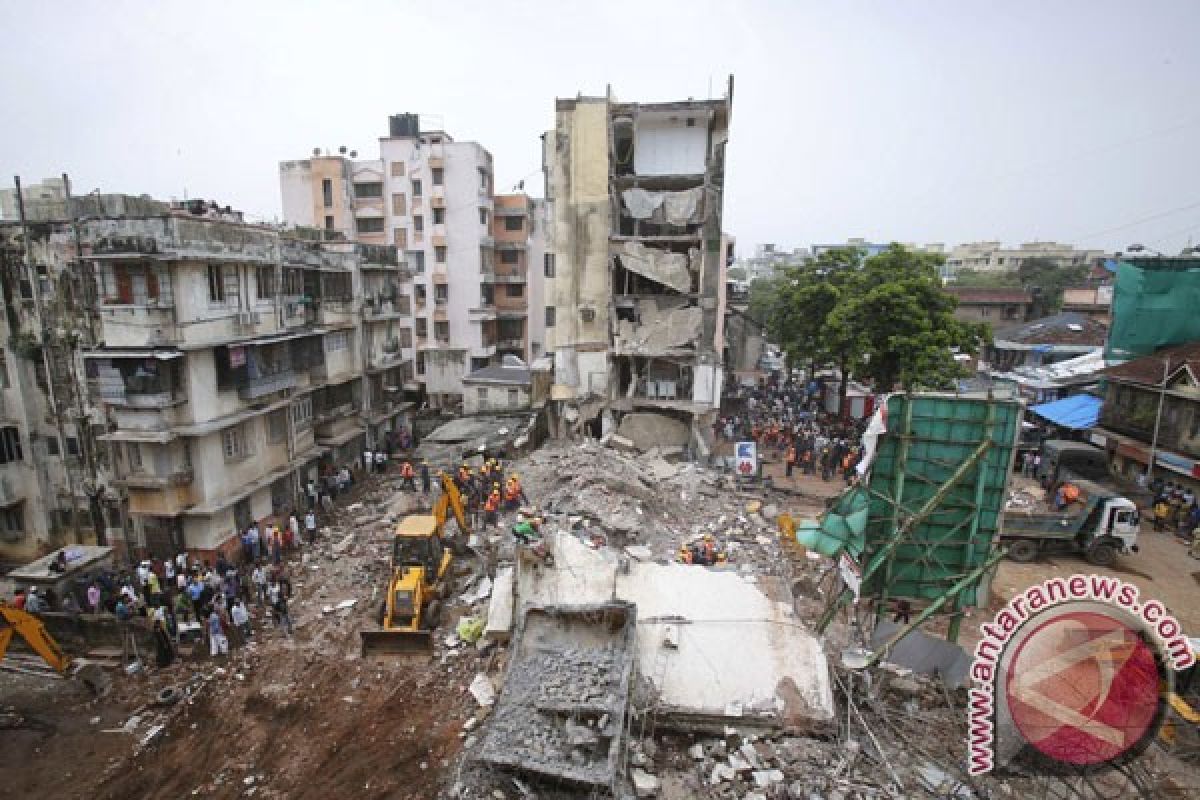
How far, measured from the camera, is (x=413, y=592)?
14.3 metres

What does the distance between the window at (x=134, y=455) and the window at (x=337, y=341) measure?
350 inches

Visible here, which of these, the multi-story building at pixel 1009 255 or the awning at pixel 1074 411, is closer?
the awning at pixel 1074 411

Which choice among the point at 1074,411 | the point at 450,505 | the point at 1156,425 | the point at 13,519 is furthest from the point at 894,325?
the point at 13,519

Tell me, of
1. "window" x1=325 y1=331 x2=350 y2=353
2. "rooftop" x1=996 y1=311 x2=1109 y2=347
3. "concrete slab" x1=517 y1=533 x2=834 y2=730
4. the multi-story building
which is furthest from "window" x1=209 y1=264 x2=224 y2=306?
the multi-story building

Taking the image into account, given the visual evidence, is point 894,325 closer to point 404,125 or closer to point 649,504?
point 649,504

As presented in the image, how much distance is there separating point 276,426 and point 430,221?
2003cm

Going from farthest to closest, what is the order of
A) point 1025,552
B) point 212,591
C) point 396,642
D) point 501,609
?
1. point 1025,552
2. point 212,591
3. point 396,642
4. point 501,609

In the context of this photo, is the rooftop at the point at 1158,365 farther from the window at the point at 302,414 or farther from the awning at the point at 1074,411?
the window at the point at 302,414

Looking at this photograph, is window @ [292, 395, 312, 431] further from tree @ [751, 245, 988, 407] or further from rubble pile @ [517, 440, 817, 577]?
tree @ [751, 245, 988, 407]

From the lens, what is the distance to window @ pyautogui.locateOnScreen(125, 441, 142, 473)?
1839cm

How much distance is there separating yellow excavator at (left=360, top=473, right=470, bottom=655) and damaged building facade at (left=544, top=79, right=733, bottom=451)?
40.8 feet

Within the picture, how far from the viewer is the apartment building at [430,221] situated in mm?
38406

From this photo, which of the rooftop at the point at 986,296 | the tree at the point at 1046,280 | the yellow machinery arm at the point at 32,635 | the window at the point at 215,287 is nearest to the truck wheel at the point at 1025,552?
the yellow machinery arm at the point at 32,635

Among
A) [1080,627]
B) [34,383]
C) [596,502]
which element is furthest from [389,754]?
[34,383]
